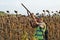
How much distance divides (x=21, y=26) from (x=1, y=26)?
65 centimetres

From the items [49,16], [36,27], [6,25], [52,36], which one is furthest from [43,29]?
[49,16]

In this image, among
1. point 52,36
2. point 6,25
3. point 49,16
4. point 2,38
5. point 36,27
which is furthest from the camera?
point 49,16

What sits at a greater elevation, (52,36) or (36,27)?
(36,27)

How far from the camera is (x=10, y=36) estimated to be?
859 centimetres

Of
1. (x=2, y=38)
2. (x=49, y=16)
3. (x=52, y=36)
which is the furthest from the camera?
(x=49, y=16)

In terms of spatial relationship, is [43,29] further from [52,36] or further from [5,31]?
[52,36]

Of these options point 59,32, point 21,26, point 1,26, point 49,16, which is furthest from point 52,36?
point 49,16

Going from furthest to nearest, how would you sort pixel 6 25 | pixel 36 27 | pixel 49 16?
Result: pixel 49 16, pixel 6 25, pixel 36 27

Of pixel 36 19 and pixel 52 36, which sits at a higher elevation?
pixel 36 19

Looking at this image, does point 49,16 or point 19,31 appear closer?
point 19,31

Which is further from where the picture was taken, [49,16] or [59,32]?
[49,16]

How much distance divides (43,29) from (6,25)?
11.8ft

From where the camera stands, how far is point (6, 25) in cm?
917

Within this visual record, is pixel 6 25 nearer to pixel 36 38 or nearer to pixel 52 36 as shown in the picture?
pixel 52 36
